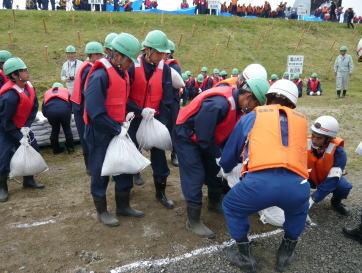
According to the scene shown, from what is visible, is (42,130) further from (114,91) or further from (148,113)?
(114,91)

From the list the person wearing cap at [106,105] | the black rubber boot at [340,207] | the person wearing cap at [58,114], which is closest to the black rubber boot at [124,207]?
the person wearing cap at [106,105]

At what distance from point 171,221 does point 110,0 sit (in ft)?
95.2

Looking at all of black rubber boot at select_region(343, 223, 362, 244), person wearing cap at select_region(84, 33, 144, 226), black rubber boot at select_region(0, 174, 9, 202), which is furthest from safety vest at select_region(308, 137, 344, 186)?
black rubber boot at select_region(0, 174, 9, 202)

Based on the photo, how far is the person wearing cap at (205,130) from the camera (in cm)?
302

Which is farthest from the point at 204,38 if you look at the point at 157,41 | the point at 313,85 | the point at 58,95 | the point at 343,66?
the point at 157,41

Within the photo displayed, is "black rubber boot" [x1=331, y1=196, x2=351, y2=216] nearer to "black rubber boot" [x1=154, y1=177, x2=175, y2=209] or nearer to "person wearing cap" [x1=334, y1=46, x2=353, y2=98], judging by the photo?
"black rubber boot" [x1=154, y1=177, x2=175, y2=209]

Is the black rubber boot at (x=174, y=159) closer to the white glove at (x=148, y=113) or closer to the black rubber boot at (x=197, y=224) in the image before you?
the white glove at (x=148, y=113)

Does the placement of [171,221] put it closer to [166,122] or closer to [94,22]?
[166,122]

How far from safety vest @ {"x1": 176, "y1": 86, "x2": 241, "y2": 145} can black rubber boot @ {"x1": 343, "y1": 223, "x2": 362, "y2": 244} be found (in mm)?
1716

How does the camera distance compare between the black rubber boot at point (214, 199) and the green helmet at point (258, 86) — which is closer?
the green helmet at point (258, 86)

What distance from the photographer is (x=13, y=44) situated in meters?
17.1

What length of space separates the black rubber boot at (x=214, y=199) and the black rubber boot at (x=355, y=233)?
4.70 ft

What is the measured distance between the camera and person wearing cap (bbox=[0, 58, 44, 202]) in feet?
14.0

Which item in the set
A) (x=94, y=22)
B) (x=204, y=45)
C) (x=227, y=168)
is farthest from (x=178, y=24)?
(x=227, y=168)
